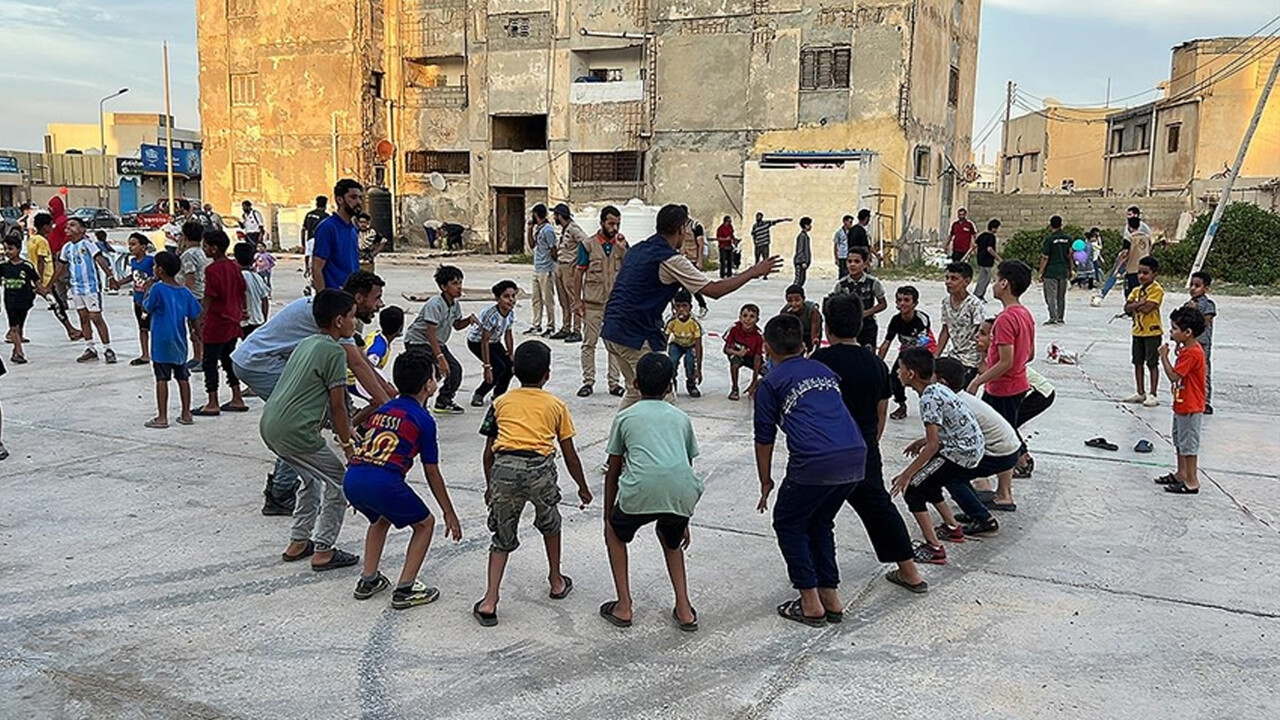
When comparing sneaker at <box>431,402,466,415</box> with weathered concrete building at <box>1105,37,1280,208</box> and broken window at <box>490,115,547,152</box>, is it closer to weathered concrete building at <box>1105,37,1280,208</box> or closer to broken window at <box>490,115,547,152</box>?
broken window at <box>490,115,547,152</box>

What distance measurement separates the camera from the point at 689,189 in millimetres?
31359

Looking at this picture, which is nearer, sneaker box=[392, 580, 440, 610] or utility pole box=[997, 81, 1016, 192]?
sneaker box=[392, 580, 440, 610]

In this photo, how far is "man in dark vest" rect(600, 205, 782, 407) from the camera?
598 cm

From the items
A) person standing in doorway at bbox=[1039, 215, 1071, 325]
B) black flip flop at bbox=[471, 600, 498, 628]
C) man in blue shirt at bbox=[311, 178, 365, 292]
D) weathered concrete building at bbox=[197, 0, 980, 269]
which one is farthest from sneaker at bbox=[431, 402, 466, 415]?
weathered concrete building at bbox=[197, 0, 980, 269]

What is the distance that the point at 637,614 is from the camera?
441 cm

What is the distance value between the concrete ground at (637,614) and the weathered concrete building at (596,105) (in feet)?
72.2

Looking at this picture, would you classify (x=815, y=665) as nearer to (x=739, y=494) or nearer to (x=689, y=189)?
(x=739, y=494)

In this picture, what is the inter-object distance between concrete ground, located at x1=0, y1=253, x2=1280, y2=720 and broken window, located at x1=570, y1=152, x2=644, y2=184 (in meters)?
26.5

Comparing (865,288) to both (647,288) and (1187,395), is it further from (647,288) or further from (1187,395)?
(647,288)

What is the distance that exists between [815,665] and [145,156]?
66465 millimetres

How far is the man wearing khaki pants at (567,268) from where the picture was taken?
1123 cm

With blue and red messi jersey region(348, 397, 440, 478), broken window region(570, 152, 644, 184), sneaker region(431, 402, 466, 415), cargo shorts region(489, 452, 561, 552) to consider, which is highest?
broken window region(570, 152, 644, 184)

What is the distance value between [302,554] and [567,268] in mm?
7579

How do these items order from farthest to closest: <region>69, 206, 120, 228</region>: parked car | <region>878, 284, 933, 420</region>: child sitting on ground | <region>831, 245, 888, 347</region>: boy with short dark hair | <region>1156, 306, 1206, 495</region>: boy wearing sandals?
<region>69, 206, 120, 228</region>: parked car, <region>831, 245, 888, 347</region>: boy with short dark hair, <region>878, 284, 933, 420</region>: child sitting on ground, <region>1156, 306, 1206, 495</region>: boy wearing sandals
